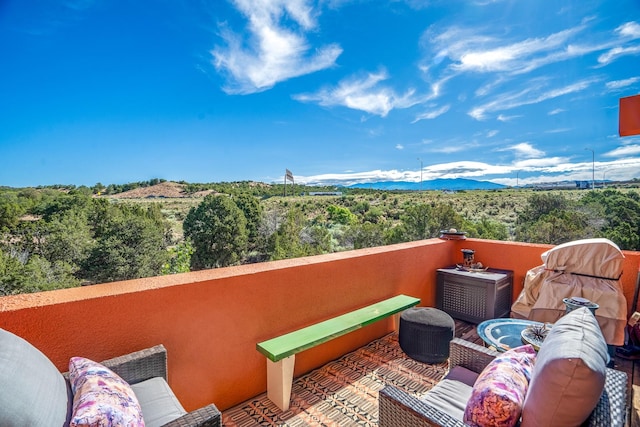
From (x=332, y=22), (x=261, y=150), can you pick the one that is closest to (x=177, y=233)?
(x=261, y=150)

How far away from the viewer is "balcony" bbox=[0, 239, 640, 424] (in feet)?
5.45

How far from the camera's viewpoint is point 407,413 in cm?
142

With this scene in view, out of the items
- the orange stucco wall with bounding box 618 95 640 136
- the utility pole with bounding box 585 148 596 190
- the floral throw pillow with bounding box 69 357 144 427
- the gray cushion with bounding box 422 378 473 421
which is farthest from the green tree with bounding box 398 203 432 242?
the floral throw pillow with bounding box 69 357 144 427

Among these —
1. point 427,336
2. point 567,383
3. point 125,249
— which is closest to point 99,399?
point 567,383

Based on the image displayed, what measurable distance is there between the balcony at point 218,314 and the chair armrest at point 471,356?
3.95ft

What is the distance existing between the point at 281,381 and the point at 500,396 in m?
1.52

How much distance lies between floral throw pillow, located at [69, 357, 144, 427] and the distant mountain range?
84.7ft

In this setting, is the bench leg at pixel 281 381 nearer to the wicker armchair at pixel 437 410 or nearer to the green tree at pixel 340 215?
the wicker armchair at pixel 437 410

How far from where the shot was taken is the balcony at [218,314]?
5.45 feet

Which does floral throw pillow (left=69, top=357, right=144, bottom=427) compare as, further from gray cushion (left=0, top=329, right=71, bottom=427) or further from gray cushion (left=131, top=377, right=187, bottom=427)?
gray cushion (left=131, top=377, right=187, bottom=427)

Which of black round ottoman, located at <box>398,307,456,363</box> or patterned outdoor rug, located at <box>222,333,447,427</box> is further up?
black round ottoman, located at <box>398,307,456,363</box>

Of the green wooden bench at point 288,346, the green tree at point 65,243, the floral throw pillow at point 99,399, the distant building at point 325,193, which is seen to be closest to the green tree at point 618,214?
the green wooden bench at point 288,346

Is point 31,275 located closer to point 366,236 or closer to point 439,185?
point 366,236

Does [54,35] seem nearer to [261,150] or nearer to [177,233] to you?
[177,233]
